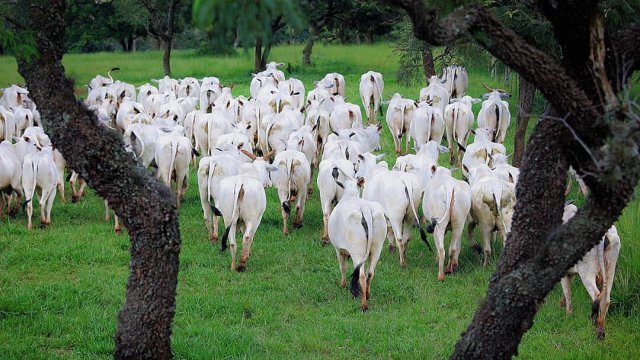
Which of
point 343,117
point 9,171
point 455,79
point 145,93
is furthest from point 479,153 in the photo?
point 145,93

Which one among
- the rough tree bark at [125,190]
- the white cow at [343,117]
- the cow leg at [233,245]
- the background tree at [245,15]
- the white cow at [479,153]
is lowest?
the cow leg at [233,245]

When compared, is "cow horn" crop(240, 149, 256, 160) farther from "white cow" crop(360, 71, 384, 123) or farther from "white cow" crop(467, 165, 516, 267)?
"white cow" crop(360, 71, 384, 123)

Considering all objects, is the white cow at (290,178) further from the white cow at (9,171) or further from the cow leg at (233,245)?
the white cow at (9,171)

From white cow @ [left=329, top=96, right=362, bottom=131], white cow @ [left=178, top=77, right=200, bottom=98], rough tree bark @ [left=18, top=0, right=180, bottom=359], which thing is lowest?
white cow @ [left=178, top=77, right=200, bottom=98]

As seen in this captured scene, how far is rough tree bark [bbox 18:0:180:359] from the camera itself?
6113 millimetres

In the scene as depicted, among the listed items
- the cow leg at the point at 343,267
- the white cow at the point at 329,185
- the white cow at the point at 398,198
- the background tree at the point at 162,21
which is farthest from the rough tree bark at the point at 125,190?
the background tree at the point at 162,21

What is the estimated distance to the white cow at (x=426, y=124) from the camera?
1636 cm

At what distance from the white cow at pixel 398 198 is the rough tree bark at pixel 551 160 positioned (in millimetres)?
4777

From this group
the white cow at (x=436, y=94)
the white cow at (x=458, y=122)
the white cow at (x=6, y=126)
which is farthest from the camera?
the white cow at (x=436, y=94)

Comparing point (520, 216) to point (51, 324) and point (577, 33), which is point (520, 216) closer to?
point (577, 33)

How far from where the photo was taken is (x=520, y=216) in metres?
6.26

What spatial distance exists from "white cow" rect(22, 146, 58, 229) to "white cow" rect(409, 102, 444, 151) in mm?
6305

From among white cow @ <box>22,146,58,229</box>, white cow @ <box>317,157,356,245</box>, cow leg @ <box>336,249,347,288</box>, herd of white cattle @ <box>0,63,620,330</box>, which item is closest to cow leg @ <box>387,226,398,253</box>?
herd of white cattle @ <box>0,63,620,330</box>

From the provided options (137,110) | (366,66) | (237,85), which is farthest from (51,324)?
(366,66)
